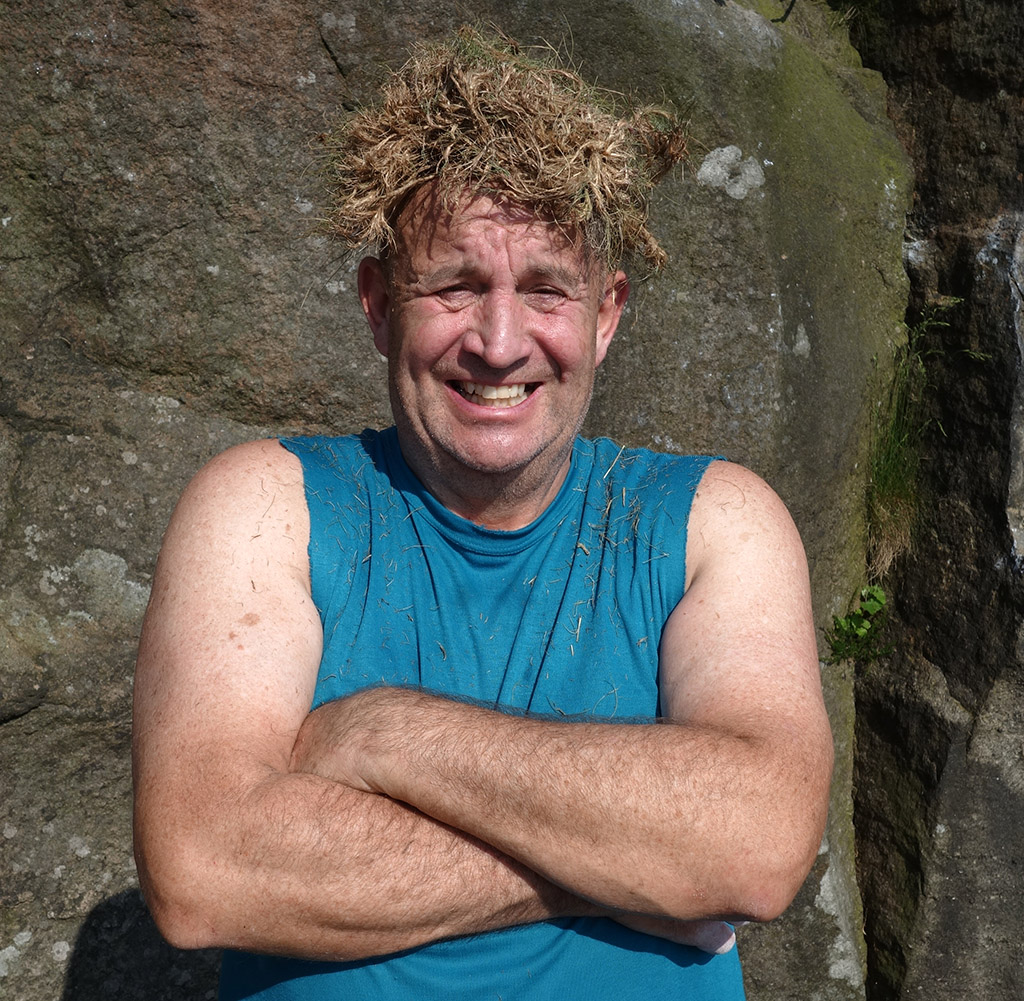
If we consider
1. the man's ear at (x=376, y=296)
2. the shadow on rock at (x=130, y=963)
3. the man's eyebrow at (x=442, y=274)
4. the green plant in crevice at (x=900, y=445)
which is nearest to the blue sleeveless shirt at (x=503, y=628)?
the man's ear at (x=376, y=296)

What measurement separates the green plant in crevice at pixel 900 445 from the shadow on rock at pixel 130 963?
2.82m

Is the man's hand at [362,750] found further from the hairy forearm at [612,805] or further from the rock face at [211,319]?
the rock face at [211,319]

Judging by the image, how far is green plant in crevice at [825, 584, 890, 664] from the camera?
3832 millimetres

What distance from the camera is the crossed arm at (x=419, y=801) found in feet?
5.68

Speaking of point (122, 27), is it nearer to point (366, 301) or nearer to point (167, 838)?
point (366, 301)

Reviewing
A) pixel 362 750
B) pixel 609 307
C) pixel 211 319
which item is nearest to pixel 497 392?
pixel 609 307

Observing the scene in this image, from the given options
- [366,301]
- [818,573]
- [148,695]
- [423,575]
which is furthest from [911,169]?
[148,695]

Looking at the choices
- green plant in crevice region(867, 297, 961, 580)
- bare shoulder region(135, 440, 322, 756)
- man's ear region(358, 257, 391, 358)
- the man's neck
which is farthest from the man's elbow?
green plant in crevice region(867, 297, 961, 580)

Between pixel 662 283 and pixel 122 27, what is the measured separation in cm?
190

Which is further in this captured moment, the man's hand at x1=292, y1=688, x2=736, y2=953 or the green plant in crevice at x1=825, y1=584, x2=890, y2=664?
the green plant in crevice at x1=825, y1=584, x2=890, y2=664

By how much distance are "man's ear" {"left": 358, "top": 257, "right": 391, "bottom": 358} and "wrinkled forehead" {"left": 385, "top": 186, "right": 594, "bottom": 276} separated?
0.59ft

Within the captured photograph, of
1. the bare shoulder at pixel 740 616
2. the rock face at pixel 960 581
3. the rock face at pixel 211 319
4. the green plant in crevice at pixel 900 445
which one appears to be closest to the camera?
the bare shoulder at pixel 740 616

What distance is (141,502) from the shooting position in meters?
3.31

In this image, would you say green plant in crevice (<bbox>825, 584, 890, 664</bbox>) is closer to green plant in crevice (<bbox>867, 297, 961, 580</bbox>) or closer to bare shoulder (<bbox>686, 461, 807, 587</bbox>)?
green plant in crevice (<bbox>867, 297, 961, 580</bbox>)
